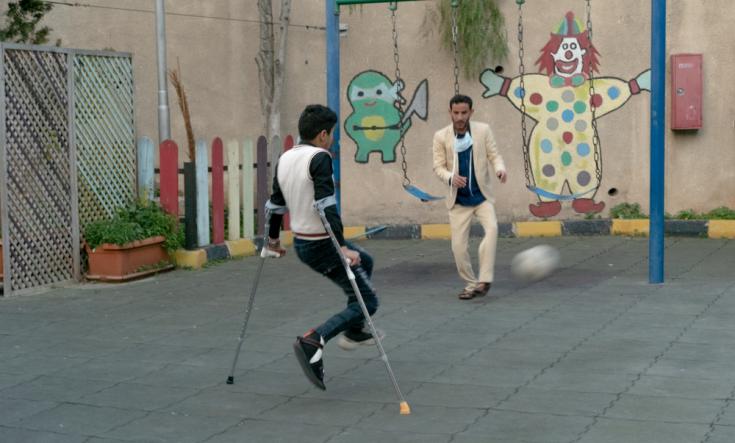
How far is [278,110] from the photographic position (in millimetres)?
14633

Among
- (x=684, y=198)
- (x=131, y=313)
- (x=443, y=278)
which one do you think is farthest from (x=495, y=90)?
(x=131, y=313)

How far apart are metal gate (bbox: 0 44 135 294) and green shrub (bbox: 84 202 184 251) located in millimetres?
138

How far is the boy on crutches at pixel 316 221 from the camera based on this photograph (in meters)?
6.41

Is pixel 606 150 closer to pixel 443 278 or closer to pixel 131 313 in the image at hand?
pixel 443 278

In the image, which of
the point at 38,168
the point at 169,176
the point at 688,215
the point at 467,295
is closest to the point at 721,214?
the point at 688,215

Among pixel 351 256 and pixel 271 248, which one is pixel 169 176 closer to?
pixel 271 248

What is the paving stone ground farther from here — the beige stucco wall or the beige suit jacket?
the beige stucco wall

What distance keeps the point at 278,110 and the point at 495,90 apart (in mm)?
2780

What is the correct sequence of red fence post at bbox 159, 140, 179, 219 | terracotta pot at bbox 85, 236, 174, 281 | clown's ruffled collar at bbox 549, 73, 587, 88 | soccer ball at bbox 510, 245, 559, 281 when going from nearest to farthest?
1. soccer ball at bbox 510, 245, 559, 281
2. terracotta pot at bbox 85, 236, 174, 281
3. red fence post at bbox 159, 140, 179, 219
4. clown's ruffled collar at bbox 549, 73, 587, 88

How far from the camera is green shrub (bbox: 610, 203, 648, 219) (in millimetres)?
14062

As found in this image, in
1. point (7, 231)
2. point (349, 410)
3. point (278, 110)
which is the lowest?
point (349, 410)

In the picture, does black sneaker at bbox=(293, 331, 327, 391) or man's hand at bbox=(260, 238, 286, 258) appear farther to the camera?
man's hand at bbox=(260, 238, 286, 258)

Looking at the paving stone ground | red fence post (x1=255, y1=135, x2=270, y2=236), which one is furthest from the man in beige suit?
red fence post (x1=255, y1=135, x2=270, y2=236)

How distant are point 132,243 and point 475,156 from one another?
11.8ft
